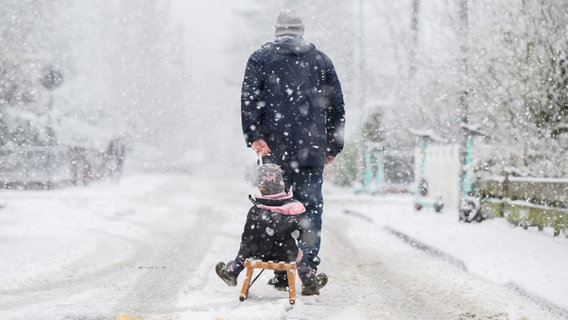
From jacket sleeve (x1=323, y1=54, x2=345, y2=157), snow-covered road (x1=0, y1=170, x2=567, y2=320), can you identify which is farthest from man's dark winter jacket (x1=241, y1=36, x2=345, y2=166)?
snow-covered road (x1=0, y1=170, x2=567, y2=320)

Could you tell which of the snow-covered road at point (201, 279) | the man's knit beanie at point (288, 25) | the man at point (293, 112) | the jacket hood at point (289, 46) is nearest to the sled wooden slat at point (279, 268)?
the snow-covered road at point (201, 279)

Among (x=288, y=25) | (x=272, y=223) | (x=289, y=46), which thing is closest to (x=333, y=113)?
(x=289, y=46)

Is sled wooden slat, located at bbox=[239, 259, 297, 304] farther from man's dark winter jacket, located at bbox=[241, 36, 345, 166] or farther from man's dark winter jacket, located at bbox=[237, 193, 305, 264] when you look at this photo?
man's dark winter jacket, located at bbox=[241, 36, 345, 166]

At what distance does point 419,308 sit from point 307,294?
0.79 meters

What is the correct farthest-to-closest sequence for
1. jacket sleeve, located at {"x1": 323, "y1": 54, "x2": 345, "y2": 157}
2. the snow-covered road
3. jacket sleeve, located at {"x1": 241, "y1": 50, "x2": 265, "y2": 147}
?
jacket sleeve, located at {"x1": 323, "y1": 54, "x2": 345, "y2": 157} → jacket sleeve, located at {"x1": 241, "y1": 50, "x2": 265, "y2": 147} → the snow-covered road

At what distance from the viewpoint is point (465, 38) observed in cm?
1270

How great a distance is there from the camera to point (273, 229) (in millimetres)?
5016

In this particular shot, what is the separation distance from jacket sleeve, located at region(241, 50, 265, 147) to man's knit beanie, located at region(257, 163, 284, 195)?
1.19 ft

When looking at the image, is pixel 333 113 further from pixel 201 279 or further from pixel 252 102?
pixel 201 279

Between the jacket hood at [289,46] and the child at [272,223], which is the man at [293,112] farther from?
the child at [272,223]

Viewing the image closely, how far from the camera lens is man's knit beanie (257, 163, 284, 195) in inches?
196

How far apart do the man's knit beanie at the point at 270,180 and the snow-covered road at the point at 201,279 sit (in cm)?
75

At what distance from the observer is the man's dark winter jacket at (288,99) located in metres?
5.39

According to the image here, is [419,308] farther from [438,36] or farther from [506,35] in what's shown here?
[438,36]
